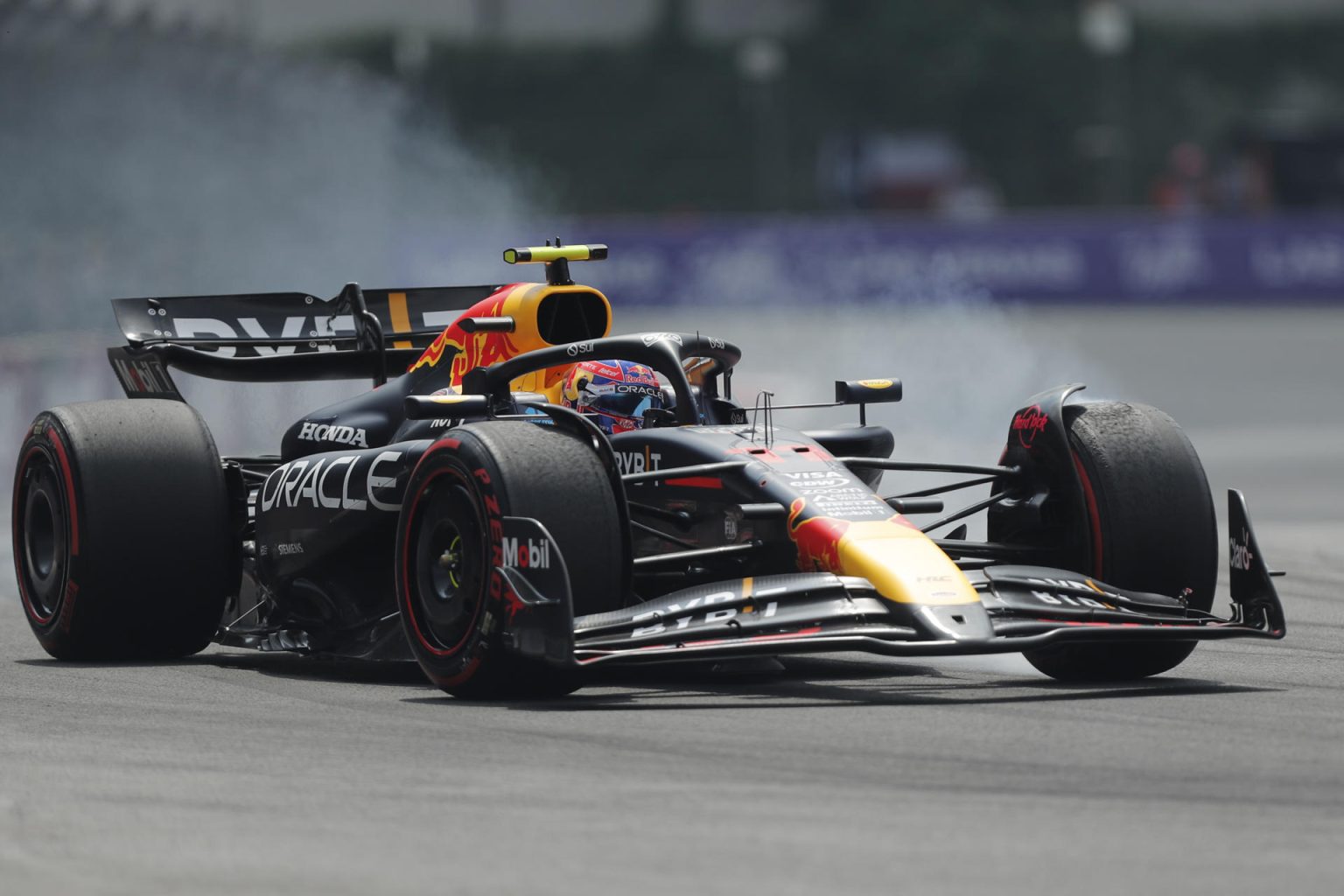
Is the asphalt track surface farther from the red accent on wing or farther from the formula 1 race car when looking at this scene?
the red accent on wing

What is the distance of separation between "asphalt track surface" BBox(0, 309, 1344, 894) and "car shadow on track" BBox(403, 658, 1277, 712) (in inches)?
1.0

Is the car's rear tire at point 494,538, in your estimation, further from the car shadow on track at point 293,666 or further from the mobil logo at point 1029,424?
the mobil logo at point 1029,424

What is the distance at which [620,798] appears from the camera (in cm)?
586

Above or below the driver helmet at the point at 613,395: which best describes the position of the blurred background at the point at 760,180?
above

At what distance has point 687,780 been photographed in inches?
241

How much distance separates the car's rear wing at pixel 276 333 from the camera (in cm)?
1061

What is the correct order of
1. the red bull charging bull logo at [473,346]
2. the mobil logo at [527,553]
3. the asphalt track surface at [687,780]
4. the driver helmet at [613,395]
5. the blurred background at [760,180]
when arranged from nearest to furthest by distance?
the asphalt track surface at [687,780] < the mobil logo at [527,553] < the driver helmet at [613,395] < the red bull charging bull logo at [473,346] < the blurred background at [760,180]

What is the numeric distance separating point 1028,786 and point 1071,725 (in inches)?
41.5

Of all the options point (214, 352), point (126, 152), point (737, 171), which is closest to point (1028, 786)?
point (214, 352)

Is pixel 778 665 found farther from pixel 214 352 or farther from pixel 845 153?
pixel 845 153

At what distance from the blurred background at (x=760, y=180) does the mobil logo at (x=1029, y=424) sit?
6.27 meters

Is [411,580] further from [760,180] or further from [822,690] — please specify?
[760,180]

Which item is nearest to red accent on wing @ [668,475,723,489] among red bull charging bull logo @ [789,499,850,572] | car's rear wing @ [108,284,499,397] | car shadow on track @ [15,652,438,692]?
red bull charging bull logo @ [789,499,850,572]

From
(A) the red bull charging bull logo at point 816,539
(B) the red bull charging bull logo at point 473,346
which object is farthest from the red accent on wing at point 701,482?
(B) the red bull charging bull logo at point 473,346
